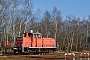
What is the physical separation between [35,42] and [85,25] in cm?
5959

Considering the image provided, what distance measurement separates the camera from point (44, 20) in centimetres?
7719

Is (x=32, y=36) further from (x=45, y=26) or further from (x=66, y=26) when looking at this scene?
(x=66, y=26)

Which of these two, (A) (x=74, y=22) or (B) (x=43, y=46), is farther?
(A) (x=74, y=22)

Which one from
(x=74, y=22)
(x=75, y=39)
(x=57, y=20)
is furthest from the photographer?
(x=75, y=39)

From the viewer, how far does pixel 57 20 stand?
7400cm

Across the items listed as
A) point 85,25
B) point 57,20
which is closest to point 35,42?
point 57,20

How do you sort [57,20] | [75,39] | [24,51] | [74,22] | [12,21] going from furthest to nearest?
[75,39], [74,22], [57,20], [12,21], [24,51]

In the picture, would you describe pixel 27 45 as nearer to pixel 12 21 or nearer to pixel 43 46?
pixel 43 46

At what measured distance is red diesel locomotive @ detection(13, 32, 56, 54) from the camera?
40.1 m

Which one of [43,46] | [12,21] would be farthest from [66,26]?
[43,46]

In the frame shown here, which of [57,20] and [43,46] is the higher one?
[57,20]

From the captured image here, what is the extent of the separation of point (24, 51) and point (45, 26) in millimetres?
36759

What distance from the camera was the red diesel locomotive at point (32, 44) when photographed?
1579 inches

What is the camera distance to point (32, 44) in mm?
41562
